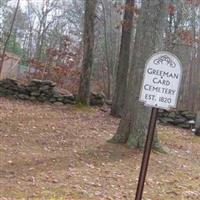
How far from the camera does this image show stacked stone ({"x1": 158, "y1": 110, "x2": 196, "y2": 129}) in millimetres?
15553

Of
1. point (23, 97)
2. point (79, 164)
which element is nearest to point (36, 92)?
point (23, 97)

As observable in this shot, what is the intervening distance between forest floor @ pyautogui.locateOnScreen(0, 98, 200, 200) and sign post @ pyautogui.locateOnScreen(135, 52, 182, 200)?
4.46 ft

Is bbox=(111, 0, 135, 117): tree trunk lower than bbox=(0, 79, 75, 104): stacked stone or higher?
higher

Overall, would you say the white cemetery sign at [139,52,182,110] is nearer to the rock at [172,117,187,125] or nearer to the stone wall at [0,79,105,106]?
the rock at [172,117,187,125]

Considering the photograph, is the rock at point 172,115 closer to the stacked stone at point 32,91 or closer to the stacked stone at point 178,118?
the stacked stone at point 178,118

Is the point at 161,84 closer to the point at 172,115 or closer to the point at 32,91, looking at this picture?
the point at 172,115

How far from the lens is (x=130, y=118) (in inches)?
352

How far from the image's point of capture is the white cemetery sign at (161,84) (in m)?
4.76

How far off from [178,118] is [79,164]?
8845mm

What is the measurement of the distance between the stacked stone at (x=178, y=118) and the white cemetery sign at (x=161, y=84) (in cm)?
1088

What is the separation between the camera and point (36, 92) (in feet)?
53.5

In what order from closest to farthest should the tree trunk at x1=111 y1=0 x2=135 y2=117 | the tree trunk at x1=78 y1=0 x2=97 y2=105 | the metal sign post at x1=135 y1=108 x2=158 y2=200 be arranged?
the metal sign post at x1=135 y1=108 x2=158 y2=200 < the tree trunk at x1=111 y1=0 x2=135 y2=117 < the tree trunk at x1=78 y1=0 x2=97 y2=105

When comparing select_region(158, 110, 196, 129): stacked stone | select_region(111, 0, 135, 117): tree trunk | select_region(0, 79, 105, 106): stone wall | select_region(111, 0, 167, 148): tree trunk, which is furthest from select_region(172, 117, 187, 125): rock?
select_region(111, 0, 167, 148): tree trunk

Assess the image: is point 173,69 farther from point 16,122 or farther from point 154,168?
point 16,122
